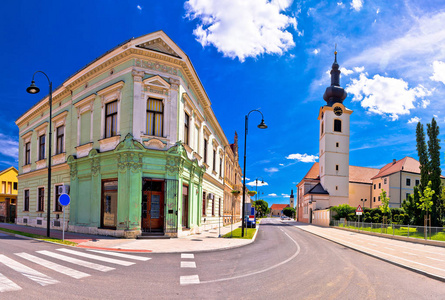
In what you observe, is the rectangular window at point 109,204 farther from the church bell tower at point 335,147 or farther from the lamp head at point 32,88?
the church bell tower at point 335,147

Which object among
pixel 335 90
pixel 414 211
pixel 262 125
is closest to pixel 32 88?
pixel 262 125

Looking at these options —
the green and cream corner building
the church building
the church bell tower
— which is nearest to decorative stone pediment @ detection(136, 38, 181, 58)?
the green and cream corner building

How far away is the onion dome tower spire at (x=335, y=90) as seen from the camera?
7220 cm

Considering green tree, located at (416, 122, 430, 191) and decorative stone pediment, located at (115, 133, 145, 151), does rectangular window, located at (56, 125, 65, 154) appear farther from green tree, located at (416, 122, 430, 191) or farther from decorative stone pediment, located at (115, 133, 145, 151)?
green tree, located at (416, 122, 430, 191)

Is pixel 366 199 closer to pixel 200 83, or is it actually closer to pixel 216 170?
pixel 216 170

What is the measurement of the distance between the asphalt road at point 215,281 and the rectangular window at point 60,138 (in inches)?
573

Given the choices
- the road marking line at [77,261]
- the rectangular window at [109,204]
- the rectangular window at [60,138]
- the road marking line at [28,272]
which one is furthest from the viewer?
the rectangular window at [60,138]

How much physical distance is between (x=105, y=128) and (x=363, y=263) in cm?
1585

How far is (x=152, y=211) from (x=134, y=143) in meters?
4.04

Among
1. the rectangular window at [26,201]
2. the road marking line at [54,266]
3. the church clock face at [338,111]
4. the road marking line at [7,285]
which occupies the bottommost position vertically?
the rectangular window at [26,201]

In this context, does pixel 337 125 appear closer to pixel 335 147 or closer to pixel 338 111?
pixel 338 111

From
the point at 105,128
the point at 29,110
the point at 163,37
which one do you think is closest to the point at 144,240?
the point at 105,128

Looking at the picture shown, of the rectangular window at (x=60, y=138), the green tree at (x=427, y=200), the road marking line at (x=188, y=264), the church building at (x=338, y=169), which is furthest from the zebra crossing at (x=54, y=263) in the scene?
the church building at (x=338, y=169)

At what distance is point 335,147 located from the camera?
70.9 meters
